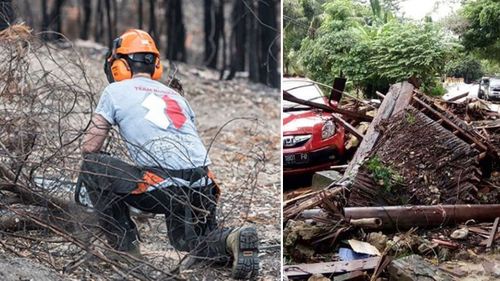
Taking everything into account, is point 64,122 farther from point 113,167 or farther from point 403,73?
point 403,73

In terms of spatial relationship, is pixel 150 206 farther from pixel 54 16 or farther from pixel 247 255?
pixel 54 16

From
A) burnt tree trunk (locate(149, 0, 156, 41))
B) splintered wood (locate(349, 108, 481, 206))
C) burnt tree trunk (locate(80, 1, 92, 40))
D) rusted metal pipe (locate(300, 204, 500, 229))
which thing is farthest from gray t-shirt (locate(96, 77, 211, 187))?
burnt tree trunk (locate(80, 1, 92, 40))

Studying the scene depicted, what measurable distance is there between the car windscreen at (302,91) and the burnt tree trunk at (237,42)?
5.66 metres

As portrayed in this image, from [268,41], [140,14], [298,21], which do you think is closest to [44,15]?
[140,14]

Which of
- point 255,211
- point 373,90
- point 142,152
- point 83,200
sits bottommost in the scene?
point 255,211

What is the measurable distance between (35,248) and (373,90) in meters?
1.58

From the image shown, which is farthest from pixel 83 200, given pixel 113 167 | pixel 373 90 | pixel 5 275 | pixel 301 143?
pixel 373 90

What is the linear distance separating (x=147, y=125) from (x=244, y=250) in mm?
676

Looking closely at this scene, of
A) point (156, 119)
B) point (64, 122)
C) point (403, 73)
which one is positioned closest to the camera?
point (403, 73)

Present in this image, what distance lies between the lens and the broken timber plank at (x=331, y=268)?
3164 millimetres

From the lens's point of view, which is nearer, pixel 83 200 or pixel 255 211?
pixel 83 200

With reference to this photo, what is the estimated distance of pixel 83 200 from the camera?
11.8 feet

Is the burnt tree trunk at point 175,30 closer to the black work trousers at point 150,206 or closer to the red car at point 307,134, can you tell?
the black work trousers at point 150,206

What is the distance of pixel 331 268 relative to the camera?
3.19m
